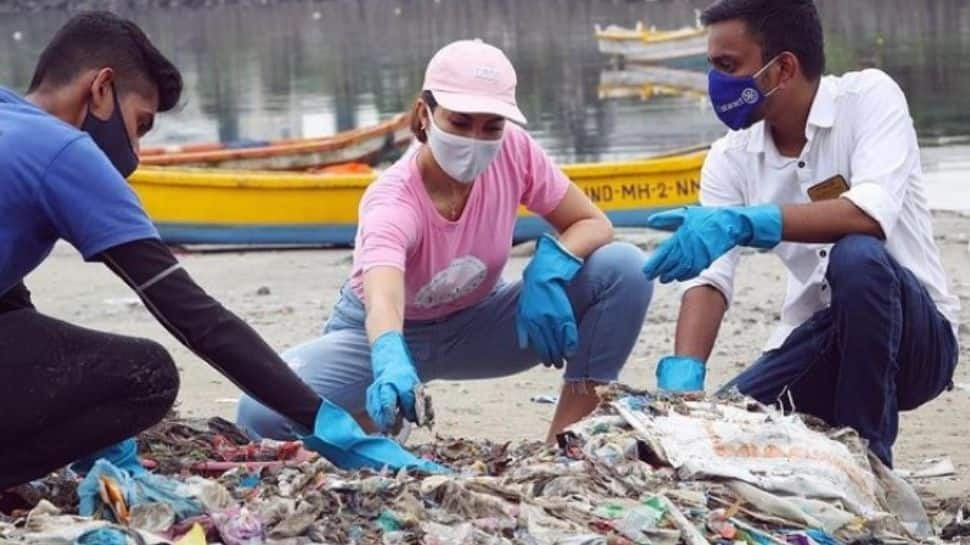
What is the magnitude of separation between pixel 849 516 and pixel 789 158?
53.8 inches

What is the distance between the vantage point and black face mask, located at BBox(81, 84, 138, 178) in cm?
386

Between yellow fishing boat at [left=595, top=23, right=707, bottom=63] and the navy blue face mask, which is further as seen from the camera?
yellow fishing boat at [left=595, top=23, right=707, bottom=63]

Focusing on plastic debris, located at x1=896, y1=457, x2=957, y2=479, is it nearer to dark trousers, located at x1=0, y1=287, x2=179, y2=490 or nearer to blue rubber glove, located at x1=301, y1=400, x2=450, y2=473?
blue rubber glove, located at x1=301, y1=400, x2=450, y2=473

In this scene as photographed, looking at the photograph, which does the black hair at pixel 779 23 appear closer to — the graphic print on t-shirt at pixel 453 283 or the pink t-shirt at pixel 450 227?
the pink t-shirt at pixel 450 227

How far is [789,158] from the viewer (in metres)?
4.76

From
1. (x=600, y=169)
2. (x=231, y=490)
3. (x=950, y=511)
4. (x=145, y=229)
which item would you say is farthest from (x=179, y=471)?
(x=600, y=169)

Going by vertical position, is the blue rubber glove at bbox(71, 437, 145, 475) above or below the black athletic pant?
below

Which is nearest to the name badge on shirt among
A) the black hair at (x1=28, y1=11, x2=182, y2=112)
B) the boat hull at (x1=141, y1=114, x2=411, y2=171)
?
the black hair at (x1=28, y1=11, x2=182, y2=112)

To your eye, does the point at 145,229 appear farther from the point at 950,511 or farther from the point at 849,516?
the point at 950,511

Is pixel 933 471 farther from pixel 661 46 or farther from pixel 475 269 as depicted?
pixel 661 46

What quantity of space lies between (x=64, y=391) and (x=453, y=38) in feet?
133

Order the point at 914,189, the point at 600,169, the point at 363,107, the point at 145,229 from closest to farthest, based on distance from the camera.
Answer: the point at 145,229, the point at 914,189, the point at 600,169, the point at 363,107

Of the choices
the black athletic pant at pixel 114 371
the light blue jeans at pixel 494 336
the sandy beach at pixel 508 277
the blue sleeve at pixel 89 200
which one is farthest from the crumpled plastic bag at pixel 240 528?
the sandy beach at pixel 508 277

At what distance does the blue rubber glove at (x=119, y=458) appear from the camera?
3.81 meters
